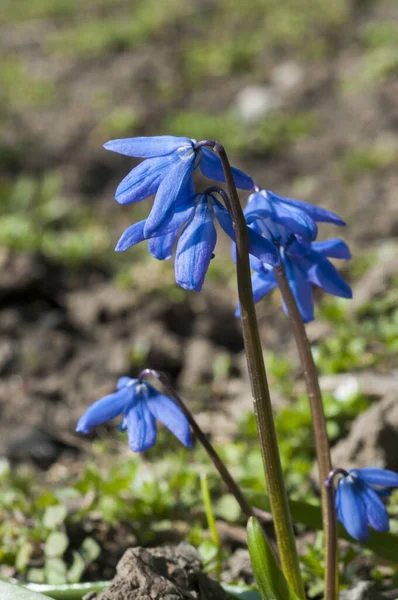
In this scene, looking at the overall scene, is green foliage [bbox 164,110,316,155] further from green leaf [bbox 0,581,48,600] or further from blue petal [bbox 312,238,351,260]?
green leaf [bbox 0,581,48,600]

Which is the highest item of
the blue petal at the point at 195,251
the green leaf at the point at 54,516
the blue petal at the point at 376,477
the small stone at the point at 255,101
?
the small stone at the point at 255,101

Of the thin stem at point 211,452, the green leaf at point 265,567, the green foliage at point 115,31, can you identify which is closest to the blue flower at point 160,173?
the thin stem at point 211,452

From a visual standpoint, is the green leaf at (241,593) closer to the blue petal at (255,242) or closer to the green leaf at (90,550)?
the green leaf at (90,550)

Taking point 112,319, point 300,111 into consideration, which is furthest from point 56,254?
point 300,111

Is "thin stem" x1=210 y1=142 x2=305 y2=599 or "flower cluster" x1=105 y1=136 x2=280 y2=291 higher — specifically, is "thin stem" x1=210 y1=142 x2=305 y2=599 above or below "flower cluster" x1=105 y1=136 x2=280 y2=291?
below

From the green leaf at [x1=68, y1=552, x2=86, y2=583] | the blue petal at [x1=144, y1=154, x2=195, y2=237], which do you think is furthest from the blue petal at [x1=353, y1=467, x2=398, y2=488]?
the green leaf at [x1=68, y1=552, x2=86, y2=583]

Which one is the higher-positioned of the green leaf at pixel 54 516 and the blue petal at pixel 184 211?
the blue petal at pixel 184 211

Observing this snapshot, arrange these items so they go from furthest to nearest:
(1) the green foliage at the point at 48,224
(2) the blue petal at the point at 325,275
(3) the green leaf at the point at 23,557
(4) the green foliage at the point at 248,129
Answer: (4) the green foliage at the point at 248,129 → (1) the green foliage at the point at 48,224 → (3) the green leaf at the point at 23,557 → (2) the blue petal at the point at 325,275

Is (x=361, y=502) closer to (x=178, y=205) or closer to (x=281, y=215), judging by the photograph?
(x=281, y=215)
